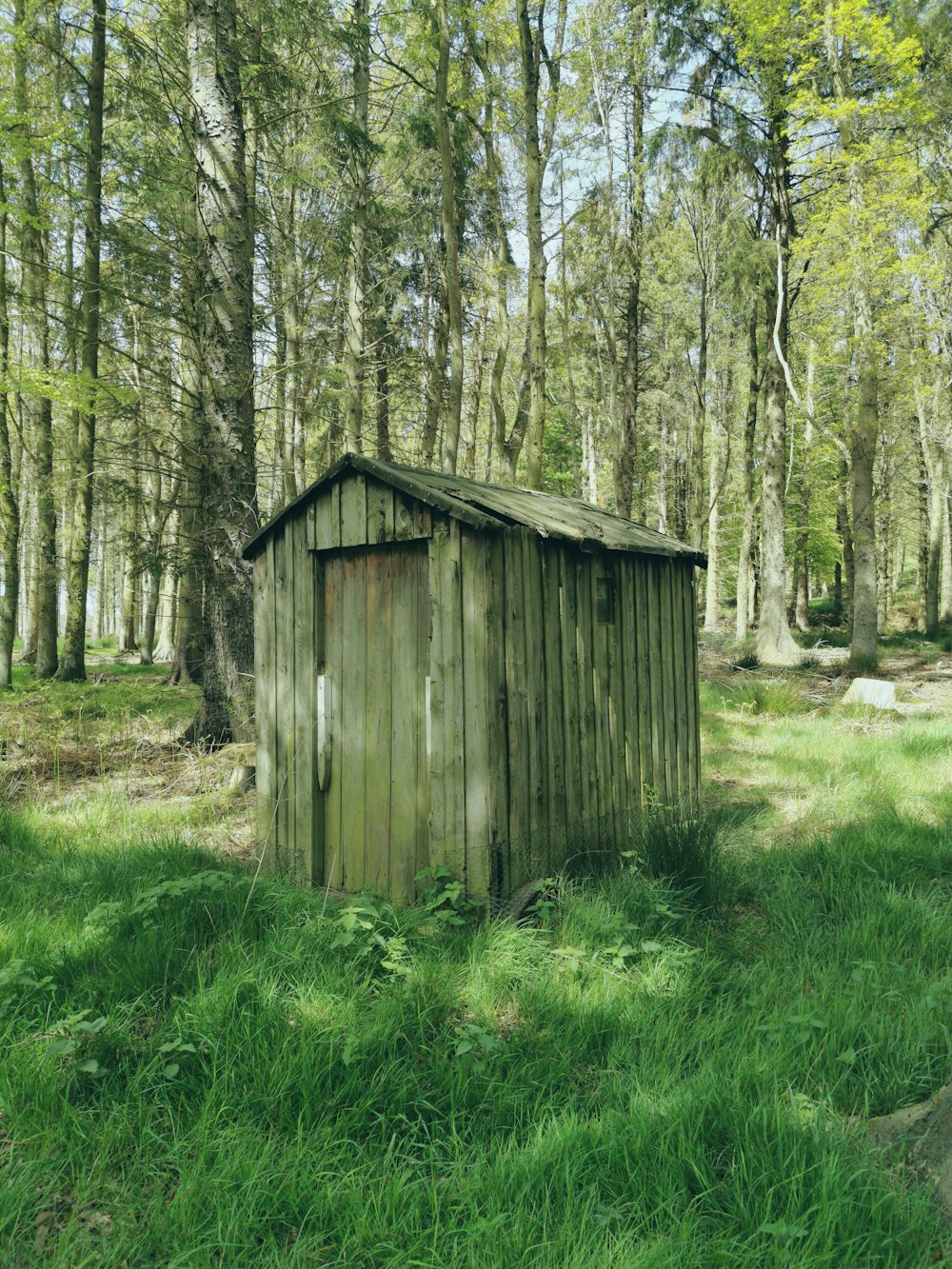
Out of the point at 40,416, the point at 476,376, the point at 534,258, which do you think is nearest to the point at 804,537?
the point at 476,376

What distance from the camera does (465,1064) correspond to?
2949mm

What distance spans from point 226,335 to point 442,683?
186 inches

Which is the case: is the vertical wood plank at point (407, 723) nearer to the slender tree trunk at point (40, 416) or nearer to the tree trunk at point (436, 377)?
the slender tree trunk at point (40, 416)

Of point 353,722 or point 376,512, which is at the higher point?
point 376,512

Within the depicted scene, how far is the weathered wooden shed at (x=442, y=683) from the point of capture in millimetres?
4359

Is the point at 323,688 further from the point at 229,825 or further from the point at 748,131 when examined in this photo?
the point at 748,131

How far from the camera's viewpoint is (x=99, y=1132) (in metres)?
2.59

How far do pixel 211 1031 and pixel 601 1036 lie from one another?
4.94 ft

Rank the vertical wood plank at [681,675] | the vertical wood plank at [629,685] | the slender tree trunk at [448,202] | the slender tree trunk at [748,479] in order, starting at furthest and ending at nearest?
1. the slender tree trunk at [748,479]
2. the slender tree trunk at [448,202]
3. the vertical wood plank at [681,675]
4. the vertical wood plank at [629,685]

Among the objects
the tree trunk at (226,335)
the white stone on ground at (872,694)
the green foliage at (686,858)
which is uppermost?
the tree trunk at (226,335)

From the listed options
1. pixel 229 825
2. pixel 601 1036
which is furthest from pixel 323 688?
pixel 601 1036

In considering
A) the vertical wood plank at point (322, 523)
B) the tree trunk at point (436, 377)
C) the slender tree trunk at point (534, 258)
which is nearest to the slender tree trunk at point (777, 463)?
the slender tree trunk at point (534, 258)

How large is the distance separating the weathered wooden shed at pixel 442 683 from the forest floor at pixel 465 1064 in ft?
1.60

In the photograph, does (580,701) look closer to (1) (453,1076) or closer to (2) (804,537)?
(1) (453,1076)
